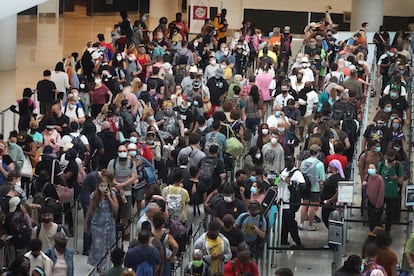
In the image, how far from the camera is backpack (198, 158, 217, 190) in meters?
16.8

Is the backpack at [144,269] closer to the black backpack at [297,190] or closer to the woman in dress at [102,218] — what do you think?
the woman in dress at [102,218]

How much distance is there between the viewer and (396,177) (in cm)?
1762

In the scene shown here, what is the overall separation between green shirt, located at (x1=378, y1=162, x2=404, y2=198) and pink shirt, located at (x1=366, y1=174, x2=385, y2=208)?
0.23 m

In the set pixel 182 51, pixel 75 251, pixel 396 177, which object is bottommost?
pixel 75 251

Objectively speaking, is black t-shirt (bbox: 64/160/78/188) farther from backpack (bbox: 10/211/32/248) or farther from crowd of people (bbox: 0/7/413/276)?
backpack (bbox: 10/211/32/248)

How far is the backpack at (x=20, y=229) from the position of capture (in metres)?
14.6

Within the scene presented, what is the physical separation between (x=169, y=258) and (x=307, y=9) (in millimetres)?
27582

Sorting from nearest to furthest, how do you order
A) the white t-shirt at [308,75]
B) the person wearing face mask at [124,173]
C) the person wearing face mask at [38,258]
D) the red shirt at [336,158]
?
the person wearing face mask at [38,258], the person wearing face mask at [124,173], the red shirt at [336,158], the white t-shirt at [308,75]

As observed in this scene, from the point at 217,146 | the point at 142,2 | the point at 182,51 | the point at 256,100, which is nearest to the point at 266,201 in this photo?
the point at 217,146

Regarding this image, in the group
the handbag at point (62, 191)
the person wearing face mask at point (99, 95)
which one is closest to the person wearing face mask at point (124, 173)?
the handbag at point (62, 191)

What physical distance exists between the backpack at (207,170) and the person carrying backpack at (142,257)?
3.32m

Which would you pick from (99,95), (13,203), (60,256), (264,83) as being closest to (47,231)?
(13,203)

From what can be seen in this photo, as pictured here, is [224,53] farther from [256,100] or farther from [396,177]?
[396,177]

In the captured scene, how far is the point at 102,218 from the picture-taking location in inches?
608
